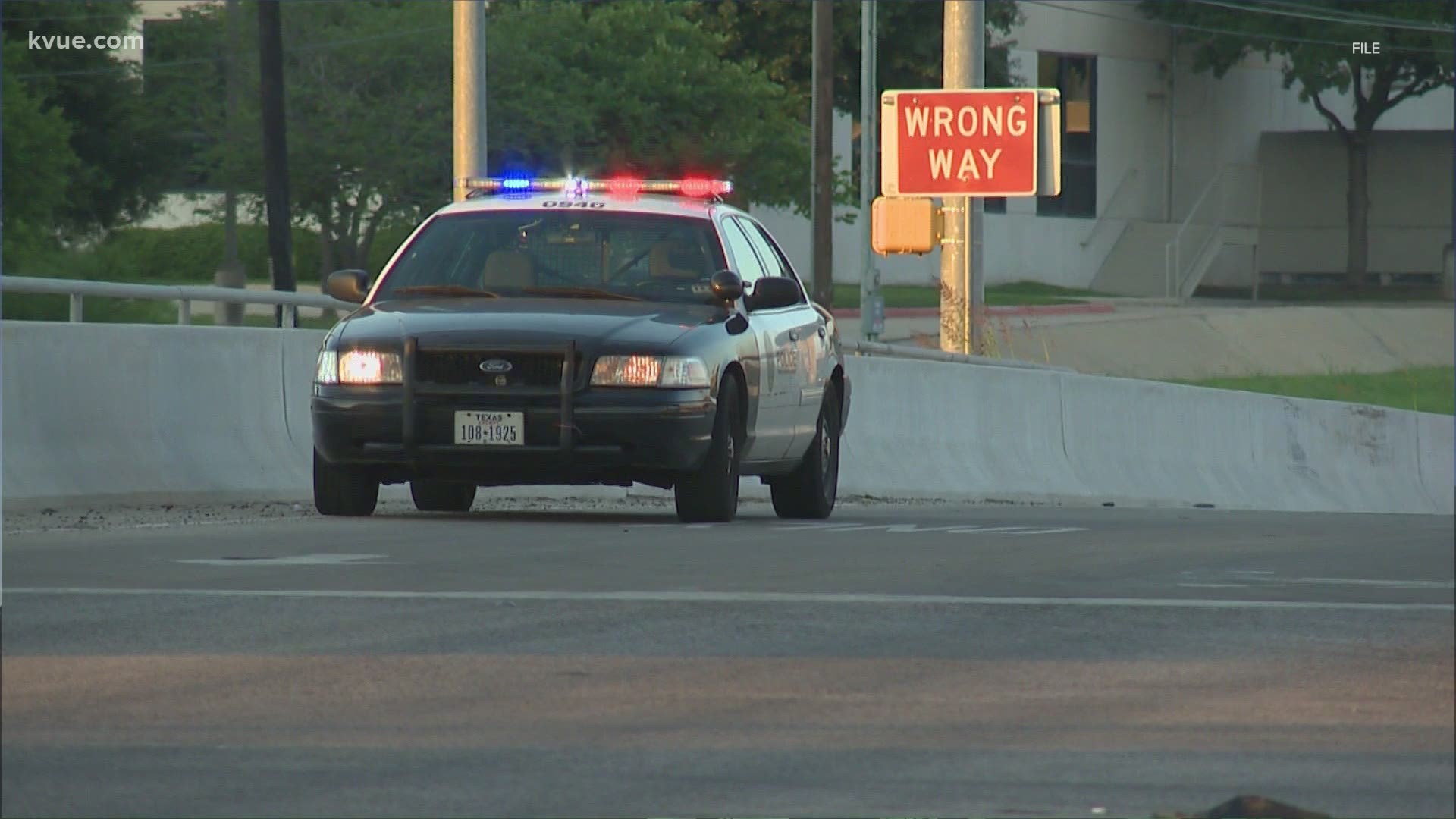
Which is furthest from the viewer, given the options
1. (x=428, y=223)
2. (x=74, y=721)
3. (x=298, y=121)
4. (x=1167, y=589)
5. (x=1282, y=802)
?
(x=298, y=121)

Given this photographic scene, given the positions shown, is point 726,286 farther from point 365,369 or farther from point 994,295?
point 994,295

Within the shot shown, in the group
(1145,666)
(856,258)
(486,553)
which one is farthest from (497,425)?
(856,258)

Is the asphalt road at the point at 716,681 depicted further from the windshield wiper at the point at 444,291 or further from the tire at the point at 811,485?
the tire at the point at 811,485

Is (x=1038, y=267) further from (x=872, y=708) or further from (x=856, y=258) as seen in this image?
(x=872, y=708)

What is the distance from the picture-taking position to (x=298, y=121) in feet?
174

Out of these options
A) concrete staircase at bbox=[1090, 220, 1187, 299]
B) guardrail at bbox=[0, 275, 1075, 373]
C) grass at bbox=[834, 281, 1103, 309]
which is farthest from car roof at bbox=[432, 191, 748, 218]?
concrete staircase at bbox=[1090, 220, 1187, 299]

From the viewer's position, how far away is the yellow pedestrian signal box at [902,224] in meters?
21.9

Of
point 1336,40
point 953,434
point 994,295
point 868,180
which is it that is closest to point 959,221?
point 953,434

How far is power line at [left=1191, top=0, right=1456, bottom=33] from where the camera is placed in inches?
2662

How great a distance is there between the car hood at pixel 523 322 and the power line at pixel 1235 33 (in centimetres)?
5699

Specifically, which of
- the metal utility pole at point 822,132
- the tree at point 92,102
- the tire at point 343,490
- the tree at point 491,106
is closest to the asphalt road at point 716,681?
the tire at point 343,490

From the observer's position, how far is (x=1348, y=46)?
6938 cm

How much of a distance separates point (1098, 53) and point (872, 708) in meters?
67.0

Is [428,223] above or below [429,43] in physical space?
below
